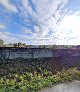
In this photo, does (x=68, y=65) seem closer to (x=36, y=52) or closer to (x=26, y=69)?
(x=36, y=52)

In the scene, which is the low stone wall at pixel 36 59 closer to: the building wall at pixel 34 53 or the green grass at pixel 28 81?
the building wall at pixel 34 53

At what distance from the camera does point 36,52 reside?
2023 cm

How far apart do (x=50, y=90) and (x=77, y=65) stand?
986cm

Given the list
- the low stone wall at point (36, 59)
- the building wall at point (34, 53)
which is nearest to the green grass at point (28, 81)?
the low stone wall at point (36, 59)

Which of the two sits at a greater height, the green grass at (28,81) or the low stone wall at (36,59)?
the low stone wall at (36,59)

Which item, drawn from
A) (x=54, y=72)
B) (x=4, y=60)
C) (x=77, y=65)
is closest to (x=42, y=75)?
(x=54, y=72)

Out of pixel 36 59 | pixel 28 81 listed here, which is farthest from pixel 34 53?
pixel 28 81

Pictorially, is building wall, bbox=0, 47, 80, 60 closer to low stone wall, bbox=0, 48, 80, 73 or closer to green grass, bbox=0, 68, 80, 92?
low stone wall, bbox=0, 48, 80, 73

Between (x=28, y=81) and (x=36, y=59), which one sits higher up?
(x=36, y=59)

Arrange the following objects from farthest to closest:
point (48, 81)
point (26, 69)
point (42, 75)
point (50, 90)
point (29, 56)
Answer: point (29, 56), point (26, 69), point (42, 75), point (48, 81), point (50, 90)

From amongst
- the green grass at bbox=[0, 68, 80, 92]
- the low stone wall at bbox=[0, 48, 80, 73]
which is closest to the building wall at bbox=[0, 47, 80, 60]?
the low stone wall at bbox=[0, 48, 80, 73]

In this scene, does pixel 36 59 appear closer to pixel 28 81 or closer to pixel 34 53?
pixel 34 53

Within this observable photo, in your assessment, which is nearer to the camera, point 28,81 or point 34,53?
point 28,81

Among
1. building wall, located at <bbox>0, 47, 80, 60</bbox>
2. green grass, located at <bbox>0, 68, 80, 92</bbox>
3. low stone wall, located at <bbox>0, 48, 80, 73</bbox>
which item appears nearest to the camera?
green grass, located at <bbox>0, 68, 80, 92</bbox>
